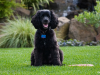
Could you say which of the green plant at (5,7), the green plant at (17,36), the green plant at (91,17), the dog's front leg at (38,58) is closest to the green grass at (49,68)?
the dog's front leg at (38,58)

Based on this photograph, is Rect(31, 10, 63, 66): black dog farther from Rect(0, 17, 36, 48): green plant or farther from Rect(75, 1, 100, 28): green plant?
Rect(75, 1, 100, 28): green plant

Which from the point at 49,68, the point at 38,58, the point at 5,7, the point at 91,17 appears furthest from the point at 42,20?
the point at 5,7

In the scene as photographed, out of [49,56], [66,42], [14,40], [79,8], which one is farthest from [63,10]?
[49,56]

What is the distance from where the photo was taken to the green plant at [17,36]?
873 cm

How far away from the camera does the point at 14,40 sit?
347 inches

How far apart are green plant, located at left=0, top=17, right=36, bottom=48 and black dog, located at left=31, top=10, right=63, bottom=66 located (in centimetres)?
468

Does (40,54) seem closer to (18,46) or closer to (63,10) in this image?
(18,46)

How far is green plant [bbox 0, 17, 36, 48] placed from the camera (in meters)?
8.73

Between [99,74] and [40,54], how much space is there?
1.48 metres

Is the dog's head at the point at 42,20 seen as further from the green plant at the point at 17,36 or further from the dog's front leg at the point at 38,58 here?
the green plant at the point at 17,36

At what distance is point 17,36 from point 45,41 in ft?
17.4

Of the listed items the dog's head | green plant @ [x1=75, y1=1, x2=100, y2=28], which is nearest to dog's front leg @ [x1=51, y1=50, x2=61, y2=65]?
the dog's head

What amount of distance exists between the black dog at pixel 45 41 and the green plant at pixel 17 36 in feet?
15.4

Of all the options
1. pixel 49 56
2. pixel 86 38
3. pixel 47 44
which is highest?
pixel 47 44
